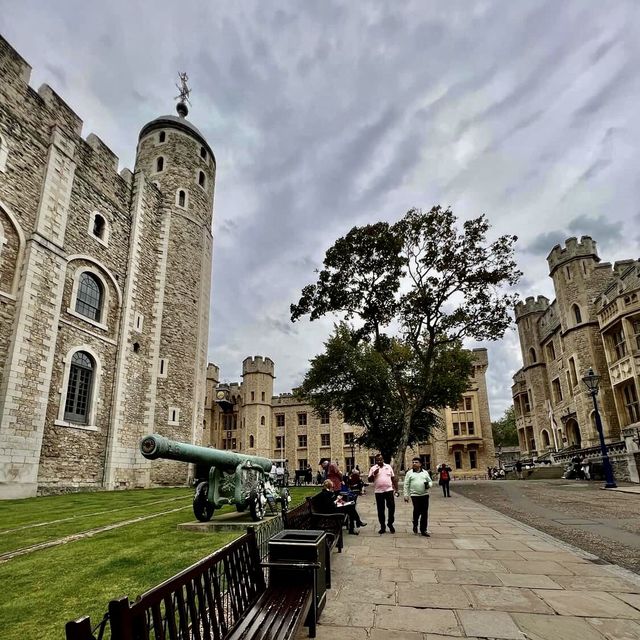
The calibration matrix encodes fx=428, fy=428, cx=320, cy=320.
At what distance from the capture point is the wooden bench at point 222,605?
1.84 metres

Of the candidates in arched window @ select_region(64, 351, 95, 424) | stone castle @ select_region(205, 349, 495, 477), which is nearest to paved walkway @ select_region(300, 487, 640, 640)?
arched window @ select_region(64, 351, 95, 424)

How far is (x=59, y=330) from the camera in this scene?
17656 millimetres

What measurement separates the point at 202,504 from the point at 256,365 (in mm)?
42138

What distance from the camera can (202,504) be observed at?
8.73 m

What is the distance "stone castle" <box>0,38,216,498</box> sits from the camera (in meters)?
15.8

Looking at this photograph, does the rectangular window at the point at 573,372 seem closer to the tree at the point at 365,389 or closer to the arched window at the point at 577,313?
the arched window at the point at 577,313

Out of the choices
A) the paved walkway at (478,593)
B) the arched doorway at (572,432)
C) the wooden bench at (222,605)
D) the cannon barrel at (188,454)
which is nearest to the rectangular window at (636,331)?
the arched doorway at (572,432)

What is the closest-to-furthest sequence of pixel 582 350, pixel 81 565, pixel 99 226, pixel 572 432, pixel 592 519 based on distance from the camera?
pixel 81 565 → pixel 592 519 → pixel 99 226 → pixel 582 350 → pixel 572 432

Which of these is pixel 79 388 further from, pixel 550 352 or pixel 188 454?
pixel 550 352

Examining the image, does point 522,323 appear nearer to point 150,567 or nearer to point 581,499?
point 581,499

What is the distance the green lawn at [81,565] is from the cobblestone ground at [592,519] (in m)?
6.15

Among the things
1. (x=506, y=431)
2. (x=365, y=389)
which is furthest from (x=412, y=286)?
(x=506, y=431)

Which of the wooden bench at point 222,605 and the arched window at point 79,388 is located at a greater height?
the arched window at point 79,388

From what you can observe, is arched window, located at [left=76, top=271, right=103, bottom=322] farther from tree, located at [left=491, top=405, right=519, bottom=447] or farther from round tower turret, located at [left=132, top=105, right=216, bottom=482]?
tree, located at [left=491, top=405, right=519, bottom=447]
